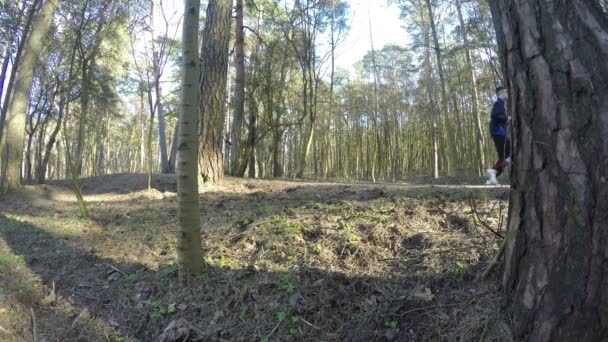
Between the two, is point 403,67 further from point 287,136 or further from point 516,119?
point 516,119

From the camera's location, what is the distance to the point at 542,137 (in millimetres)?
1771

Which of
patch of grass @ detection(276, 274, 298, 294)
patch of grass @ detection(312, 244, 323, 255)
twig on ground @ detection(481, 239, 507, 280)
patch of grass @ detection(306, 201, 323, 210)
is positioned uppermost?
patch of grass @ detection(306, 201, 323, 210)

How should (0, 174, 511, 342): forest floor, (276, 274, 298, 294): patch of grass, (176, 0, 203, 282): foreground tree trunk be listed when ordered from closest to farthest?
(0, 174, 511, 342): forest floor, (276, 274, 298, 294): patch of grass, (176, 0, 203, 282): foreground tree trunk

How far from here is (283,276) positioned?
2.82m

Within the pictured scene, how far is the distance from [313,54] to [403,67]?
917 cm

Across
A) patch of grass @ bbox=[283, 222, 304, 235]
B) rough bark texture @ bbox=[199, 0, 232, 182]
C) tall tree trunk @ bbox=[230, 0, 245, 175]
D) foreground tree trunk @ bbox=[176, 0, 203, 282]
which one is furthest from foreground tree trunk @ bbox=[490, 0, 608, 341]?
tall tree trunk @ bbox=[230, 0, 245, 175]

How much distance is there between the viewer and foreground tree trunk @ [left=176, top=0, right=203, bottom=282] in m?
2.91

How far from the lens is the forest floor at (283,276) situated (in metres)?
2.32

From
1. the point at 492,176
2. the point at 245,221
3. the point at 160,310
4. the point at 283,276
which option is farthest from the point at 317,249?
the point at 492,176

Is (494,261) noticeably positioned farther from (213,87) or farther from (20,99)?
(20,99)

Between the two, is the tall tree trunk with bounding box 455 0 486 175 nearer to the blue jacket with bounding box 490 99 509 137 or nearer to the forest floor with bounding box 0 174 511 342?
the blue jacket with bounding box 490 99 509 137

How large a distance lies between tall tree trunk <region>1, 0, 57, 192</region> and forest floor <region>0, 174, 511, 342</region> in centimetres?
416

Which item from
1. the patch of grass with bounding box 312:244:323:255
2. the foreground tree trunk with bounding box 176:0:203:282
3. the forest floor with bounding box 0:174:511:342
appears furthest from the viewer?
the patch of grass with bounding box 312:244:323:255

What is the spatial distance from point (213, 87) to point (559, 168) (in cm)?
540
